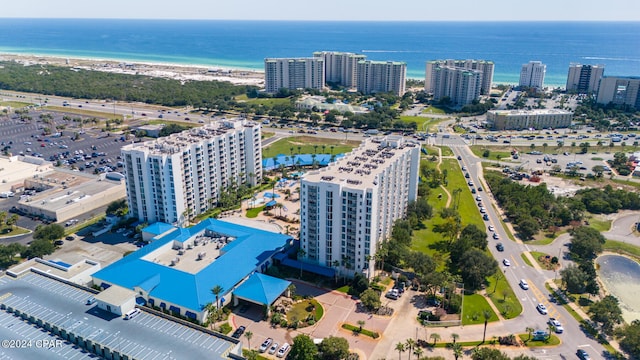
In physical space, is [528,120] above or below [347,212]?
below

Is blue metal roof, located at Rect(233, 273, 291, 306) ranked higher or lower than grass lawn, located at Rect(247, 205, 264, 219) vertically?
higher

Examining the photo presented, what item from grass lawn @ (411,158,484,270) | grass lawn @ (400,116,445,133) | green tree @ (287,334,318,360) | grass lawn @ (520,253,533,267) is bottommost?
grass lawn @ (520,253,533,267)

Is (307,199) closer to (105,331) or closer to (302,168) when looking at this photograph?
(105,331)

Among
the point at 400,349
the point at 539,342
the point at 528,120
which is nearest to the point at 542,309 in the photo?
the point at 539,342

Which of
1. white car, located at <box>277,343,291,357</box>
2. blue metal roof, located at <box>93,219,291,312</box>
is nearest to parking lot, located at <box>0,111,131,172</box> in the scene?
blue metal roof, located at <box>93,219,291,312</box>

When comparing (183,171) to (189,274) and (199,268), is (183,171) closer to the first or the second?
(199,268)

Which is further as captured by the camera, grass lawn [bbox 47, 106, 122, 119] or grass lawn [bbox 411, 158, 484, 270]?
grass lawn [bbox 47, 106, 122, 119]

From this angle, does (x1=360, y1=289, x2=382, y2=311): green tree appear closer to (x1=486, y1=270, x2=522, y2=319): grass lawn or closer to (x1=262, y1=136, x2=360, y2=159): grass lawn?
(x1=486, y1=270, x2=522, y2=319): grass lawn
